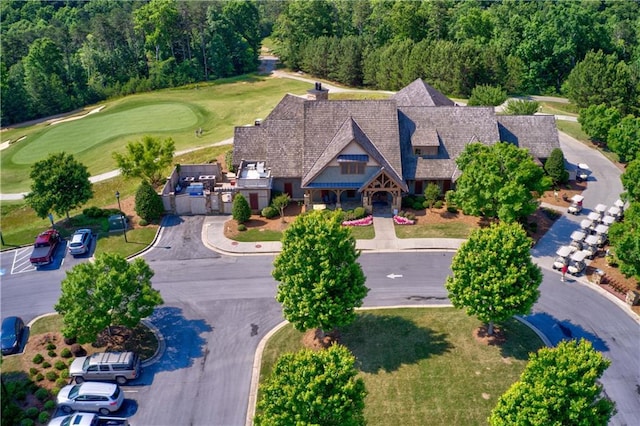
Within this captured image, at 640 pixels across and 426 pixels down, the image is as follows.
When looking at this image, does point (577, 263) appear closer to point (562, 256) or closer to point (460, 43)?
point (562, 256)

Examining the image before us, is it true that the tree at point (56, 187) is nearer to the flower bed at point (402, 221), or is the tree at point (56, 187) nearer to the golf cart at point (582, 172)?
the flower bed at point (402, 221)

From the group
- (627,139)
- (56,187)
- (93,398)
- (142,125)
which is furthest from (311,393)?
(142,125)

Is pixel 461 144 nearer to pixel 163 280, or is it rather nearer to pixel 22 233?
pixel 163 280

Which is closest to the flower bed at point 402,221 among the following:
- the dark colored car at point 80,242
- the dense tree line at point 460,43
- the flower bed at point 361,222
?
the flower bed at point 361,222

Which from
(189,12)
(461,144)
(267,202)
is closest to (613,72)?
(461,144)

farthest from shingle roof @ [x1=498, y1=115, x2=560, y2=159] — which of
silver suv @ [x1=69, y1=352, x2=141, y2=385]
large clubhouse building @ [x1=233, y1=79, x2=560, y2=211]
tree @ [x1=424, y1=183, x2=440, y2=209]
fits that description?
silver suv @ [x1=69, y1=352, x2=141, y2=385]

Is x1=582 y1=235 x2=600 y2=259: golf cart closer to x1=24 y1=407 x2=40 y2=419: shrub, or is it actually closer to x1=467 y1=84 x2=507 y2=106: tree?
x1=467 y1=84 x2=507 y2=106: tree
